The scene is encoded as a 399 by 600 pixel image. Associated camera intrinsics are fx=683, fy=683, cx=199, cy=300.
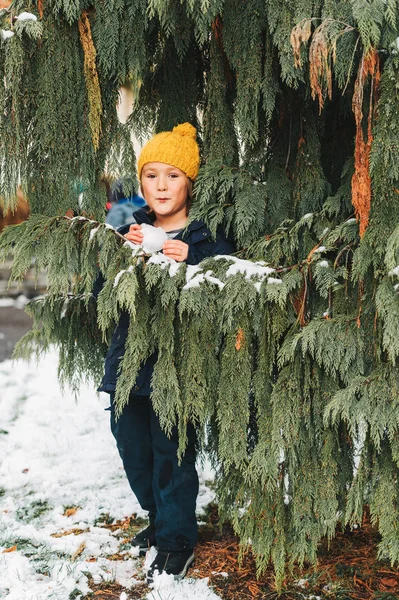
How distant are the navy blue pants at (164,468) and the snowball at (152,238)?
2.30 ft

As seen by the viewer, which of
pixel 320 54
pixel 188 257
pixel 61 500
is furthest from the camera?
pixel 61 500

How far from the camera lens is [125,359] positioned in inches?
108

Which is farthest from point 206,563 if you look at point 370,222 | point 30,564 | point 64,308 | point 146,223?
point 370,222

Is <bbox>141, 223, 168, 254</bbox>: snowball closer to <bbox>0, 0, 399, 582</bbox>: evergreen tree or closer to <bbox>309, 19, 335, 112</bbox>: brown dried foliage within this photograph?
<bbox>0, 0, 399, 582</bbox>: evergreen tree

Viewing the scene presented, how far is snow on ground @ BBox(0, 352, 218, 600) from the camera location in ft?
10.0

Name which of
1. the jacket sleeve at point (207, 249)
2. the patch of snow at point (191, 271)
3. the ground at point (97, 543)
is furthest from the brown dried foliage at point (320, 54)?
the ground at point (97, 543)

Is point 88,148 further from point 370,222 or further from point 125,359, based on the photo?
point 370,222

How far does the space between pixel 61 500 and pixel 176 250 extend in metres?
1.95

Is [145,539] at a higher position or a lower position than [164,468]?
lower

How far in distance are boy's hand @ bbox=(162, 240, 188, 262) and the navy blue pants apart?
70 centimetres

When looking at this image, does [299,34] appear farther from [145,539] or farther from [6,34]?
[145,539]

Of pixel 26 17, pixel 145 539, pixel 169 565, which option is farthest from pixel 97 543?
pixel 26 17

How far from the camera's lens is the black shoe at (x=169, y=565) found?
306 centimetres

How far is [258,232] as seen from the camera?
9.72 ft
